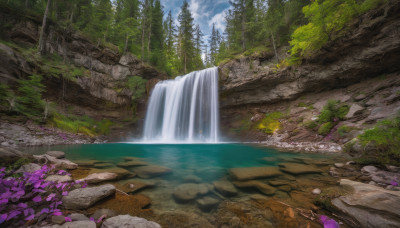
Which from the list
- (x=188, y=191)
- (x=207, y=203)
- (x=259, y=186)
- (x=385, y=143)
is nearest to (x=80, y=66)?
(x=188, y=191)

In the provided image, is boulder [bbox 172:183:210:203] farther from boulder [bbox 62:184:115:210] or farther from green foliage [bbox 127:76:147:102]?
green foliage [bbox 127:76:147:102]

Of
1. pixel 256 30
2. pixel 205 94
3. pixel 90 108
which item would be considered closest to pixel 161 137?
pixel 205 94

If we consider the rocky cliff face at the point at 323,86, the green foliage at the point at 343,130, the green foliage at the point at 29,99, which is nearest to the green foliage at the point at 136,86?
the green foliage at the point at 29,99

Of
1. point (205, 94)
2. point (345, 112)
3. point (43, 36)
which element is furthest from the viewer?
point (205, 94)

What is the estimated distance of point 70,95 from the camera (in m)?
16.3

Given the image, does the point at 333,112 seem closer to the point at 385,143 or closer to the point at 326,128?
the point at 326,128

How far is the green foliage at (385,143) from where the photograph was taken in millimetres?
3708

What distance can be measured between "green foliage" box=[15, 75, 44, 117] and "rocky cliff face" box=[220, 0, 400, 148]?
15.7 m

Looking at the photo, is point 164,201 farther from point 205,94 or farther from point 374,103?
point 205,94

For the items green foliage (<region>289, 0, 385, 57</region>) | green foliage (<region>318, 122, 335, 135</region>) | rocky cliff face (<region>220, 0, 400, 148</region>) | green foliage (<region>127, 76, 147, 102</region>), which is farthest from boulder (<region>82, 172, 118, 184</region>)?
green foliage (<region>127, 76, 147, 102</region>)

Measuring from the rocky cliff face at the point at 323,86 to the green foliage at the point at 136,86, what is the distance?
1109 cm

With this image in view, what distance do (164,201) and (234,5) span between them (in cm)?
2694

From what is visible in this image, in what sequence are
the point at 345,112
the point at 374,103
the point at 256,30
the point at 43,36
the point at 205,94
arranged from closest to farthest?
the point at 374,103
the point at 345,112
the point at 43,36
the point at 205,94
the point at 256,30

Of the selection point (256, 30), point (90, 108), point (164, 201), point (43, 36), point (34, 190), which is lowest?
point (164, 201)
